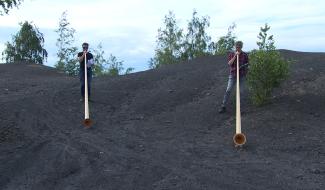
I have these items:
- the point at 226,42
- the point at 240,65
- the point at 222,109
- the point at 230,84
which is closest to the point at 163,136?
the point at 222,109

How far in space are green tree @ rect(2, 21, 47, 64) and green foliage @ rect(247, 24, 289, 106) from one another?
25948mm

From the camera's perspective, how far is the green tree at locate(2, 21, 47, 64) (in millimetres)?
37125


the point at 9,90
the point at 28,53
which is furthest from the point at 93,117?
the point at 28,53

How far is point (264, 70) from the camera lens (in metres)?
12.9

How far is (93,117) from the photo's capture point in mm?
14211

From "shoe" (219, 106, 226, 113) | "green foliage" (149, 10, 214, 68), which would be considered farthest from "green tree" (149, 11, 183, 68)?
"shoe" (219, 106, 226, 113)

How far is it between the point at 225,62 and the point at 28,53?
20398mm

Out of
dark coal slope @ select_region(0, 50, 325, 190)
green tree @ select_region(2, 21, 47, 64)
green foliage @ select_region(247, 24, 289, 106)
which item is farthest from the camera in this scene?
green tree @ select_region(2, 21, 47, 64)

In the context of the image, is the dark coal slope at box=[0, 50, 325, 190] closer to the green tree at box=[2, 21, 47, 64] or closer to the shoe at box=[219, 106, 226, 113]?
the shoe at box=[219, 106, 226, 113]

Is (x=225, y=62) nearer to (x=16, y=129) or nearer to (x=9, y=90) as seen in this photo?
(x=9, y=90)

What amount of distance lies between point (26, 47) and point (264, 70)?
27228 millimetres

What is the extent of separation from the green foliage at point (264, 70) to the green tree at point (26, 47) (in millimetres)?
25948

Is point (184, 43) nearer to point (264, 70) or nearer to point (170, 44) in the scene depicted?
point (170, 44)

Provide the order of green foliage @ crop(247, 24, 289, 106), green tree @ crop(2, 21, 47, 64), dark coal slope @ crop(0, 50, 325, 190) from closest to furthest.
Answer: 1. dark coal slope @ crop(0, 50, 325, 190)
2. green foliage @ crop(247, 24, 289, 106)
3. green tree @ crop(2, 21, 47, 64)
